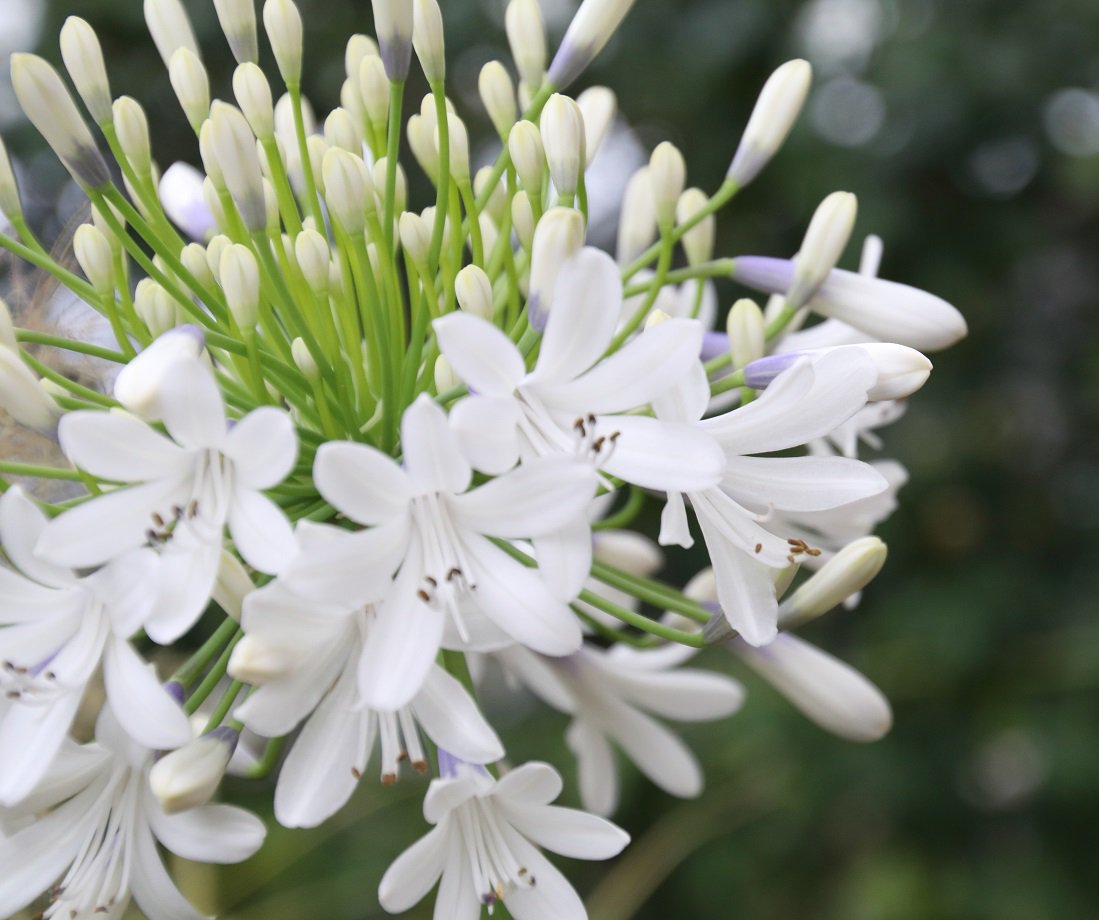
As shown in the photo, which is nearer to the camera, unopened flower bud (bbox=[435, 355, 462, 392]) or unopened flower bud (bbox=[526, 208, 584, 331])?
unopened flower bud (bbox=[526, 208, 584, 331])

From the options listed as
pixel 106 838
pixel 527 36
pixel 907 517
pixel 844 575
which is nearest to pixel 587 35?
pixel 527 36

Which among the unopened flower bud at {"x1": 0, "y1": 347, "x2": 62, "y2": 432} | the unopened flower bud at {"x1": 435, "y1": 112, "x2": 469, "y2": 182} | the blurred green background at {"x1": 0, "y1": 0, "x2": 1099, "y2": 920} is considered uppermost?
the unopened flower bud at {"x1": 435, "y1": 112, "x2": 469, "y2": 182}

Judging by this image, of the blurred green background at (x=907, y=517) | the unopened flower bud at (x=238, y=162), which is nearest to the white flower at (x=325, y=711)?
the unopened flower bud at (x=238, y=162)

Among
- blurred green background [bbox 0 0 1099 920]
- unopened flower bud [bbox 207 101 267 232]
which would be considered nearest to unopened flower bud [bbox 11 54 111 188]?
unopened flower bud [bbox 207 101 267 232]

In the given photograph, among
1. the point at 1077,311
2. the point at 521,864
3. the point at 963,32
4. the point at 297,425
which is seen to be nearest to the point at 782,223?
the point at 963,32

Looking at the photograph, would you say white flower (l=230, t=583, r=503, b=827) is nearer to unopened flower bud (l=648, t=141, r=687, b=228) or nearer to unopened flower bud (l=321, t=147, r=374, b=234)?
unopened flower bud (l=321, t=147, r=374, b=234)

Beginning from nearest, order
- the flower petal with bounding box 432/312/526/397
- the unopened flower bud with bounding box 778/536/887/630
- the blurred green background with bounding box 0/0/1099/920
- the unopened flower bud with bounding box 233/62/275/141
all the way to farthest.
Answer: the flower petal with bounding box 432/312/526/397
the unopened flower bud with bounding box 778/536/887/630
the unopened flower bud with bounding box 233/62/275/141
the blurred green background with bounding box 0/0/1099/920
